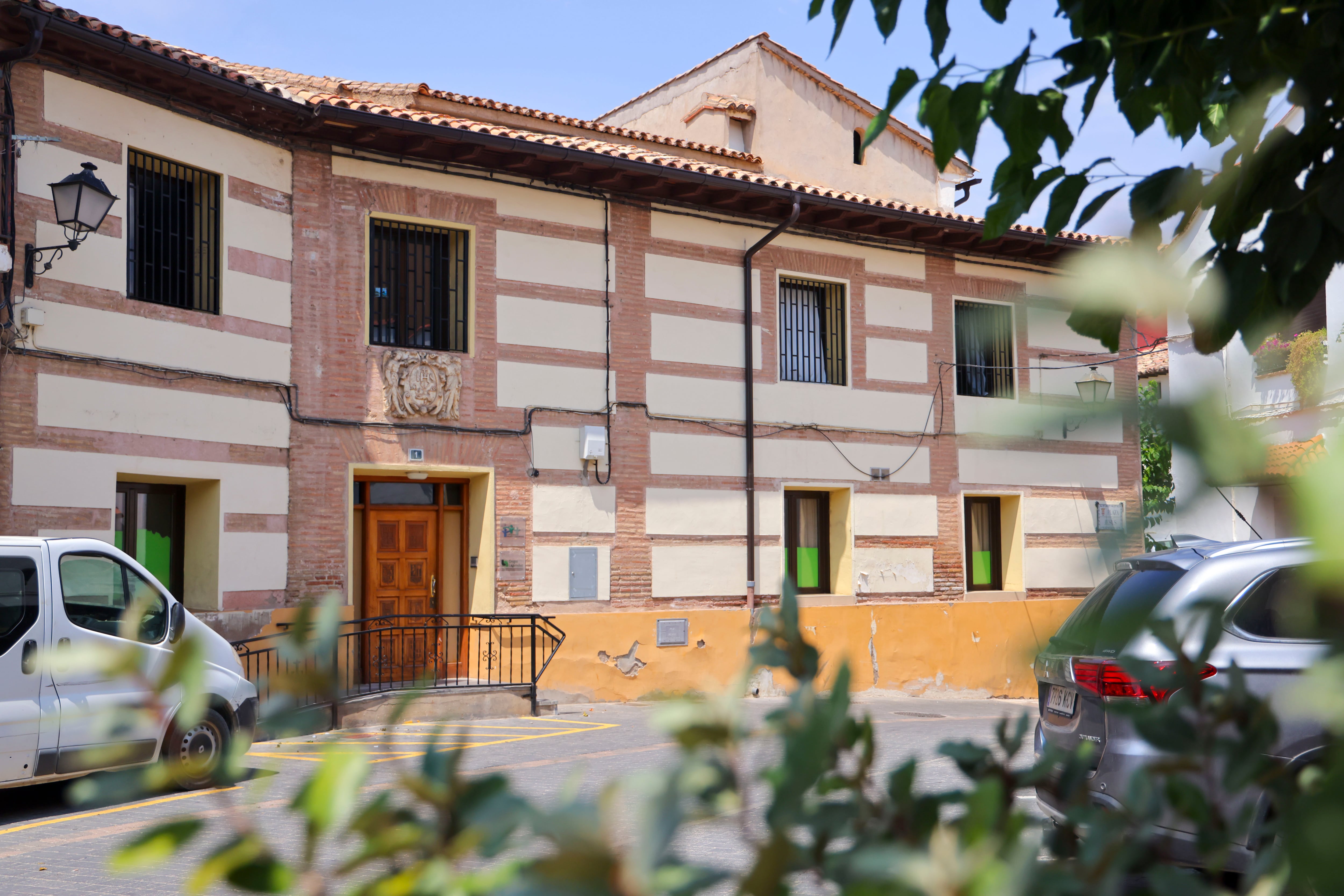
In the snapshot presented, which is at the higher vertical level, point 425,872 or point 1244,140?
point 1244,140

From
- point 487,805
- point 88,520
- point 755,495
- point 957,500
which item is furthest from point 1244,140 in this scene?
point 957,500

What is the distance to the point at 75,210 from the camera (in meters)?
10.4

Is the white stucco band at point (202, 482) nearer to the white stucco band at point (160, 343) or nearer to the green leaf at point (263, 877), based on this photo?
the white stucco band at point (160, 343)

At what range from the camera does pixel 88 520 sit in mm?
11016

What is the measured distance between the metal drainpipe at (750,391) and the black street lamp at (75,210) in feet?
25.9

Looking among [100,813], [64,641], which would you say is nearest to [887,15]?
[64,641]

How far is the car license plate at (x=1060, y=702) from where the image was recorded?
5.39 m

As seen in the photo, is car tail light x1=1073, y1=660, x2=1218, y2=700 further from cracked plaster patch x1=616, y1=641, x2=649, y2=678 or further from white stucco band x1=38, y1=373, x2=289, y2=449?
cracked plaster patch x1=616, y1=641, x2=649, y2=678

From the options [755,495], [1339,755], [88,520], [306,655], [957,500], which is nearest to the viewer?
[1339,755]

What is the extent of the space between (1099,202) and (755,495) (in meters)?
13.8

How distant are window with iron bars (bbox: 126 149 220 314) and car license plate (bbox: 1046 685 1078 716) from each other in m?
9.48

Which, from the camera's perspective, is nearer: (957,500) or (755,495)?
(755,495)

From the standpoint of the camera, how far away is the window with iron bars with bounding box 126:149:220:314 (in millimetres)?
11711

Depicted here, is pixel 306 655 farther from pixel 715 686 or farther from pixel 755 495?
pixel 755 495
